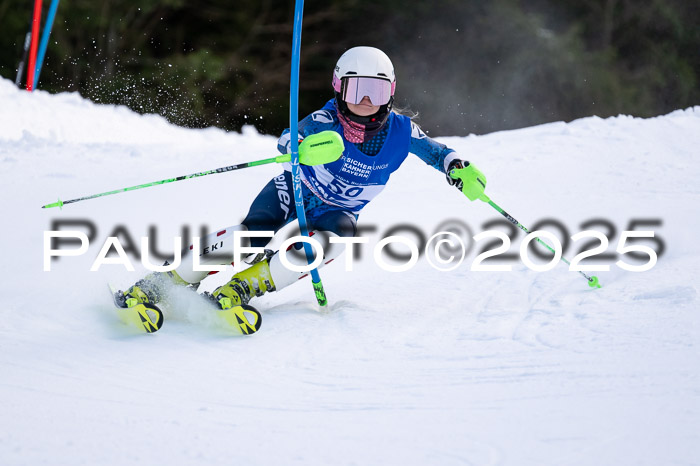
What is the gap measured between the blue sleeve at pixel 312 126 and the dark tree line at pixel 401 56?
9533 millimetres

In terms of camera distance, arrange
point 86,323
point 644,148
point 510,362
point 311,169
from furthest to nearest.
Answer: point 644,148 < point 311,169 < point 86,323 < point 510,362

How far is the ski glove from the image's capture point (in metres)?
2.96

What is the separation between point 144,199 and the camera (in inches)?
181

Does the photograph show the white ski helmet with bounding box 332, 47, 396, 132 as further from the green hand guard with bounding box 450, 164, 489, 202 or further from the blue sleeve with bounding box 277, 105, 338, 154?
the green hand guard with bounding box 450, 164, 489, 202

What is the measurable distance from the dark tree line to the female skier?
948 cm

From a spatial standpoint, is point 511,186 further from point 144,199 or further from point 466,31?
point 466,31

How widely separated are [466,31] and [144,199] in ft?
30.7

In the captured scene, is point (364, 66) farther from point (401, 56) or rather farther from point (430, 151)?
point (401, 56)

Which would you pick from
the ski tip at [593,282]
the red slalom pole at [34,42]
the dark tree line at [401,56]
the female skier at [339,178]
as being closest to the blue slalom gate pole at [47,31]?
the red slalom pole at [34,42]

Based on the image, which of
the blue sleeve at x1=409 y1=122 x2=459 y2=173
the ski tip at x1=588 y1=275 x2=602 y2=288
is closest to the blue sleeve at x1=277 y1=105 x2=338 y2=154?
the blue sleeve at x1=409 y1=122 x2=459 y2=173

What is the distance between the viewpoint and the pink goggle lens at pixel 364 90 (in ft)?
9.06

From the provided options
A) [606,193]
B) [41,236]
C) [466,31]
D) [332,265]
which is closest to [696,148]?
[606,193]

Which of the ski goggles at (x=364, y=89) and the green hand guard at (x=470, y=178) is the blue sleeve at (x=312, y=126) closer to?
the ski goggles at (x=364, y=89)

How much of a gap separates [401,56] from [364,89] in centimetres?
1030
